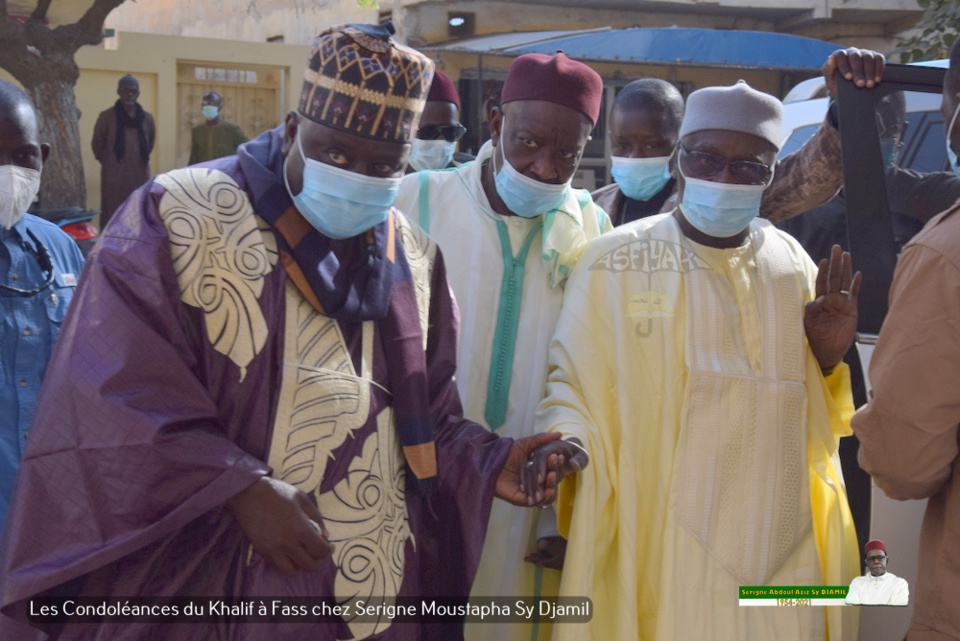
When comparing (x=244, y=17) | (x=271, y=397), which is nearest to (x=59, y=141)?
(x=271, y=397)

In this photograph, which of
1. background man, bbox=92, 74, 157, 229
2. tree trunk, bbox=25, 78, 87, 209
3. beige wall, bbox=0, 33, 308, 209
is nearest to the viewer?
tree trunk, bbox=25, 78, 87, 209

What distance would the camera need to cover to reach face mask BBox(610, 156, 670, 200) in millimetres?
4348

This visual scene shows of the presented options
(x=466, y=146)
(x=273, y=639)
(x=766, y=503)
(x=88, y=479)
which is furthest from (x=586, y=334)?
(x=466, y=146)

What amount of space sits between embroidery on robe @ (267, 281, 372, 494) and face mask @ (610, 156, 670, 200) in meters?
2.21

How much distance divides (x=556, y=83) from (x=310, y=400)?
145 centimetres

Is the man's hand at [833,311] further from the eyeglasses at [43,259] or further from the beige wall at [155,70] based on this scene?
the beige wall at [155,70]

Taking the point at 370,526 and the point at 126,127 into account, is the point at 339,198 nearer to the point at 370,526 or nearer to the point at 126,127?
the point at 370,526

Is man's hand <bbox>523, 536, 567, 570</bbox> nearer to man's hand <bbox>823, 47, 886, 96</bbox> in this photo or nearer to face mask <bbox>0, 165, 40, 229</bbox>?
man's hand <bbox>823, 47, 886, 96</bbox>

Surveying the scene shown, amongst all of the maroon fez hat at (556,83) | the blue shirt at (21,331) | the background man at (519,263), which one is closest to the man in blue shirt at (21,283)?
the blue shirt at (21,331)

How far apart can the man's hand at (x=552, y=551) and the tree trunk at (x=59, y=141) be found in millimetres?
8443

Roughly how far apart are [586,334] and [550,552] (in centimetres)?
67

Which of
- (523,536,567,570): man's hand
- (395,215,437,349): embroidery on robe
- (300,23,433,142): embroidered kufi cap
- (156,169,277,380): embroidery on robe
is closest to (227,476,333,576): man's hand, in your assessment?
(156,169,277,380): embroidery on robe

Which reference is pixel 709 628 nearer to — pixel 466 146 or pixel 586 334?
pixel 586 334

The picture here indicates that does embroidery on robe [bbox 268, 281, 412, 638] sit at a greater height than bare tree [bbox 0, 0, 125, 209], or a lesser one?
lesser
